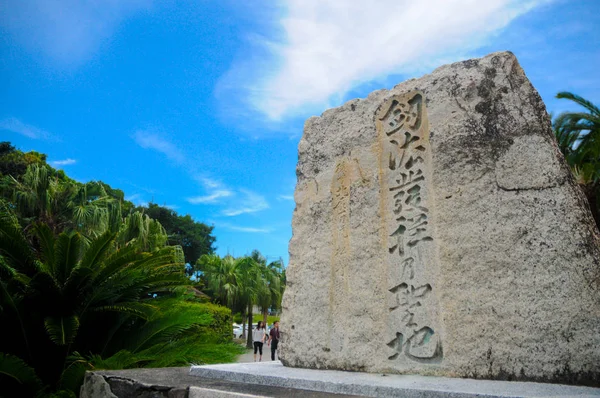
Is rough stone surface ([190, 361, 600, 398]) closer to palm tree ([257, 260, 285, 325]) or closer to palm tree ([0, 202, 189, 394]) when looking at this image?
palm tree ([0, 202, 189, 394])

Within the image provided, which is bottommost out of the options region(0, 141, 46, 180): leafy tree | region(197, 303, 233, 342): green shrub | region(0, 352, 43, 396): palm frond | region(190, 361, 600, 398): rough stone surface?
→ region(0, 352, 43, 396): palm frond

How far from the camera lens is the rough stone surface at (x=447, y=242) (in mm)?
2479

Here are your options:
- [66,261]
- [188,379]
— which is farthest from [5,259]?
[188,379]

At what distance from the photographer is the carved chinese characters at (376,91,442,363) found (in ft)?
9.34

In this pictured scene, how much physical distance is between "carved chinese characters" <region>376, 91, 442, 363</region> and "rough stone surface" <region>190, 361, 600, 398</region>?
223 millimetres

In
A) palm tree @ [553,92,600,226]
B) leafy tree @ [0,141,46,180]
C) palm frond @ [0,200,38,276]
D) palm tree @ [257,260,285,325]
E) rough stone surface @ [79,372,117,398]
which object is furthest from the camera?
Answer: palm tree @ [257,260,285,325]

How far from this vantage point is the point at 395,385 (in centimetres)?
234

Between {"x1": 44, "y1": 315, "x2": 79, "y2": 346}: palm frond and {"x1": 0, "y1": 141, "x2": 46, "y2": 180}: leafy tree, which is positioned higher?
{"x1": 0, "y1": 141, "x2": 46, "y2": 180}: leafy tree

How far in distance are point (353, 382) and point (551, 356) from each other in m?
0.98

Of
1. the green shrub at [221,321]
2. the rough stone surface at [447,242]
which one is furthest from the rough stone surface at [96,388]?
the green shrub at [221,321]

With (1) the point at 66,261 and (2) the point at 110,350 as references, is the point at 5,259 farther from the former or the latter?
(2) the point at 110,350

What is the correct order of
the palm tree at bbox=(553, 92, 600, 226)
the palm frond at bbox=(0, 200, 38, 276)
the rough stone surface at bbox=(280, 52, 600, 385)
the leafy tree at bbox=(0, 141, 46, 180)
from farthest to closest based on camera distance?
1. the leafy tree at bbox=(0, 141, 46, 180)
2. the palm tree at bbox=(553, 92, 600, 226)
3. the palm frond at bbox=(0, 200, 38, 276)
4. the rough stone surface at bbox=(280, 52, 600, 385)

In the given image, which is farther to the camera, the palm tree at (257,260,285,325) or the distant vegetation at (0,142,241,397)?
the palm tree at (257,260,285,325)

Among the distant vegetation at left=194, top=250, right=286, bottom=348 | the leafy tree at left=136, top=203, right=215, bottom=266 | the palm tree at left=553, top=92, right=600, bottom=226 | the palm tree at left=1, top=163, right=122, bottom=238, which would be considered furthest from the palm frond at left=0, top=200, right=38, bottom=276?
the leafy tree at left=136, top=203, right=215, bottom=266
